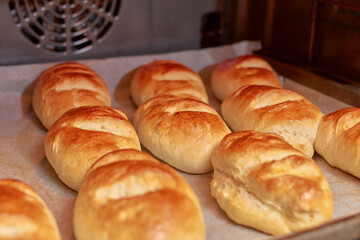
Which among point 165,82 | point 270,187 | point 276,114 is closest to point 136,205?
A: point 270,187

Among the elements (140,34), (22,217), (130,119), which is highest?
(140,34)

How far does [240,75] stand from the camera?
2.41 metres

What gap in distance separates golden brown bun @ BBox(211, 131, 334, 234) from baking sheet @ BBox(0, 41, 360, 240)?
0.18 feet

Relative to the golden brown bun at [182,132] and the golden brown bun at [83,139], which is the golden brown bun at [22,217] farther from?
the golden brown bun at [182,132]

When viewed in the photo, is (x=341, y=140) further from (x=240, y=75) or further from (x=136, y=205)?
(x=136, y=205)

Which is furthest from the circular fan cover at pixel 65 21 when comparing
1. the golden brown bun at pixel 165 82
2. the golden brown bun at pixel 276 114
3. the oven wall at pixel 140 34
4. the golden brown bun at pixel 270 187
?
the golden brown bun at pixel 270 187

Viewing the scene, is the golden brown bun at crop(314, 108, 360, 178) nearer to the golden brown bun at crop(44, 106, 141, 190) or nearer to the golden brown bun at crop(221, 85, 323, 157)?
the golden brown bun at crop(221, 85, 323, 157)

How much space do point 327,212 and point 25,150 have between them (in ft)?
3.98

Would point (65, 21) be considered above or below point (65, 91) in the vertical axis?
above

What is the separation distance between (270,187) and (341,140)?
1.74 ft

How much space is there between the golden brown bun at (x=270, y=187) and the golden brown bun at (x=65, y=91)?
807mm

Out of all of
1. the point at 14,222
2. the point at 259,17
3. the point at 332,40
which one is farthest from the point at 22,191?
the point at 259,17

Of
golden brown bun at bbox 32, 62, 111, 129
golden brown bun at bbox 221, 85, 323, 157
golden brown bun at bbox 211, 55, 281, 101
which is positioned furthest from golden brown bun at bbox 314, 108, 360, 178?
golden brown bun at bbox 32, 62, 111, 129

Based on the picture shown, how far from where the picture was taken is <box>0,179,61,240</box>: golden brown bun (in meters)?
1.13
